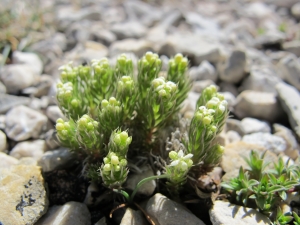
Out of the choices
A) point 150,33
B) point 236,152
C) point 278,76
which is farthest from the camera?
point 150,33

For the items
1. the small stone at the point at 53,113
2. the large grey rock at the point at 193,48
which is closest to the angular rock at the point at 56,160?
the small stone at the point at 53,113

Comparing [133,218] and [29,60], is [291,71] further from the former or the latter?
[29,60]

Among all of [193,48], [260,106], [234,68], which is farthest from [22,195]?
[193,48]

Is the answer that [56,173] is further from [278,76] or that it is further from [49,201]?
[278,76]

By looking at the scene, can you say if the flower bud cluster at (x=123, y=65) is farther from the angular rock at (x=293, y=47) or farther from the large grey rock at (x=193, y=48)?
the angular rock at (x=293, y=47)

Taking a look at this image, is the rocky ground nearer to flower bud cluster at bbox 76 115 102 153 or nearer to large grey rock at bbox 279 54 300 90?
large grey rock at bbox 279 54 300 90

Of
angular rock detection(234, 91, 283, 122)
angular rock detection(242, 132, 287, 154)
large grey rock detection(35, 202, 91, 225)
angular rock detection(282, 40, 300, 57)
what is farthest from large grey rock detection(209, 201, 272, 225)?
angular rock detection(282, 40, 300, 57)

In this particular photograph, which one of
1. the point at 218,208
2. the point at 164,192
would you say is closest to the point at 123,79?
the point at 164,192
